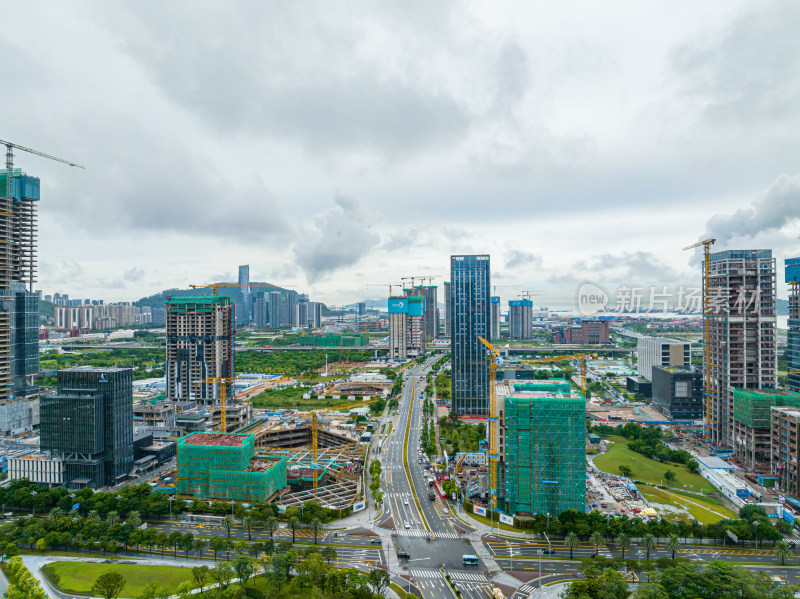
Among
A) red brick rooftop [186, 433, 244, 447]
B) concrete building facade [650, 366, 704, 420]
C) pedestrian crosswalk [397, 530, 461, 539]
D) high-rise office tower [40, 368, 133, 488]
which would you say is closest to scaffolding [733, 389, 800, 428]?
concrete building facade [650, 366, 704, 420]

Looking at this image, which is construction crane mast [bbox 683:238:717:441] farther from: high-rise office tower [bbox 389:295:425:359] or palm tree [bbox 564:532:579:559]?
high-rise office tower [bbox 389:295:425:359]

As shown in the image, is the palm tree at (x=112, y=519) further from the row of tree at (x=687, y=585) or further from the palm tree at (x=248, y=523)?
the row of tree at (x=687, y=585)

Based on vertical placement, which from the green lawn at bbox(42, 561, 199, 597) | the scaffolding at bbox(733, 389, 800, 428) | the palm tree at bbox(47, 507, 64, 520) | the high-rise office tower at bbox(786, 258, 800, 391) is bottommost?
the green lawn at bbox(42, 561, 199, 597)

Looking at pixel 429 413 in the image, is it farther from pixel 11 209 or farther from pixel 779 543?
pixel 11 209

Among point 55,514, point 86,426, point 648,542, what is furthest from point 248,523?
point 648,542

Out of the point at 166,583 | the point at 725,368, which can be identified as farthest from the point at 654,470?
the point at 166,583

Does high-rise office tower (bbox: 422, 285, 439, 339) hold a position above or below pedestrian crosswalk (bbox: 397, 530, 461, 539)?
above
